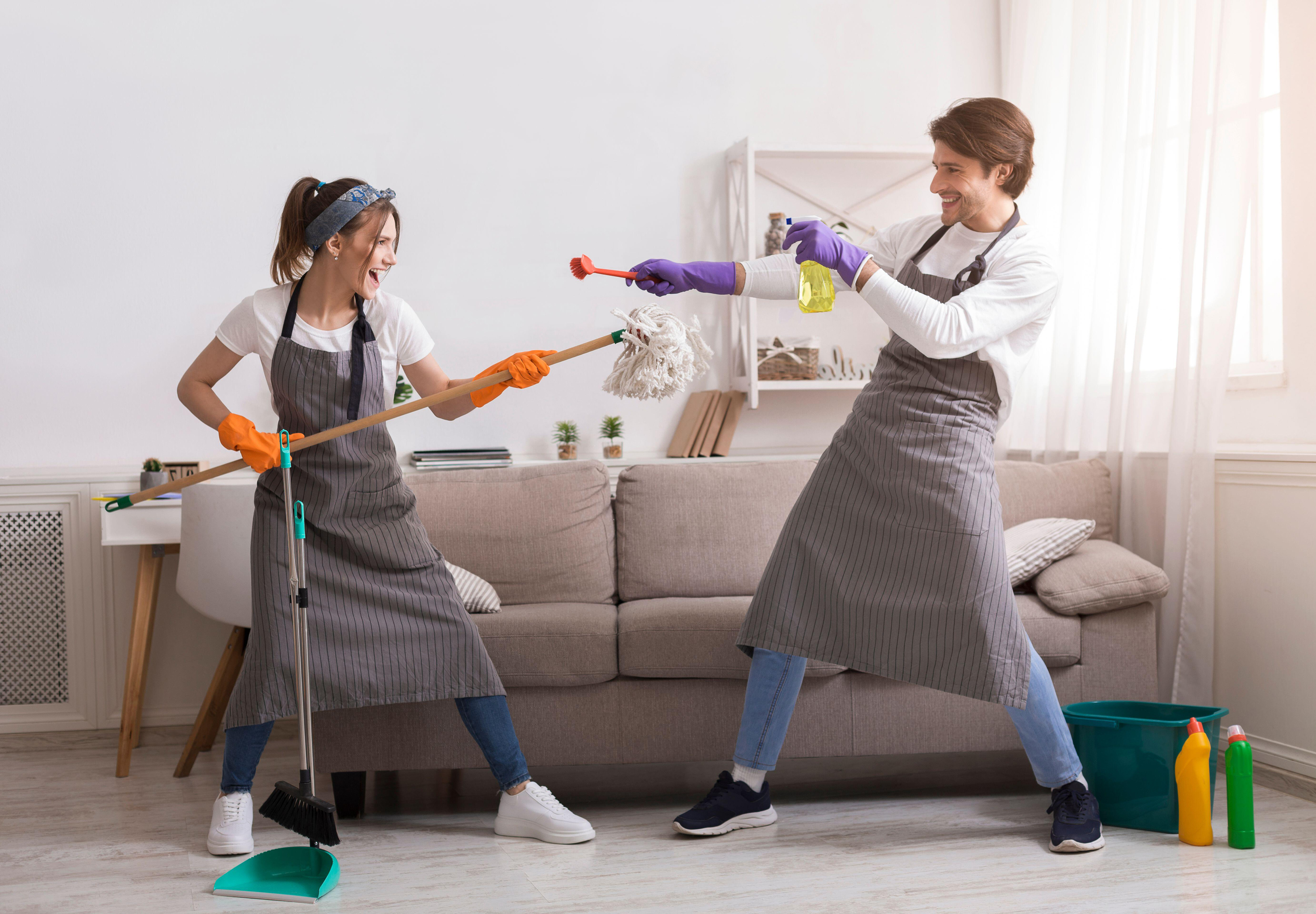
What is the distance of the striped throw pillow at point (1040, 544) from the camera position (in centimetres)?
250

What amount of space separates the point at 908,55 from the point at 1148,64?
0.91m

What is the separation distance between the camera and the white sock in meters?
2.21

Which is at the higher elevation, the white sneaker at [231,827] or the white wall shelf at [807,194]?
the white wall shelf at [807,194]

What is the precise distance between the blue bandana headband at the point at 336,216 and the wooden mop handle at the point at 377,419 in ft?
1.13

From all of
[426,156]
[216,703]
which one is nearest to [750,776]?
[216,703]

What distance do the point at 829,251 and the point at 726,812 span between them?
3.66 ft

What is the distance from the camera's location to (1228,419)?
2809mm

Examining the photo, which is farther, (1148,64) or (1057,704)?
(1148,64)

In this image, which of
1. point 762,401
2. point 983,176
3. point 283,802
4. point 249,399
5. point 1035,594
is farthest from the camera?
point 762,401

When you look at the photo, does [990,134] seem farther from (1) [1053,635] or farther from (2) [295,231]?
(2) [295,231]

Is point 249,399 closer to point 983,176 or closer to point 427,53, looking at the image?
point 427,53

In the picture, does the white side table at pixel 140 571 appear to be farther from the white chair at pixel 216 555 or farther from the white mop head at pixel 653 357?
the white mop head at pixel 653 357

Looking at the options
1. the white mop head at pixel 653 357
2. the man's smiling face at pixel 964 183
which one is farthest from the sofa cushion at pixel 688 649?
the man's smiling face at pixel 964 183

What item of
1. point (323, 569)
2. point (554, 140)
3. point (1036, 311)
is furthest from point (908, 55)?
point (323, 569)
